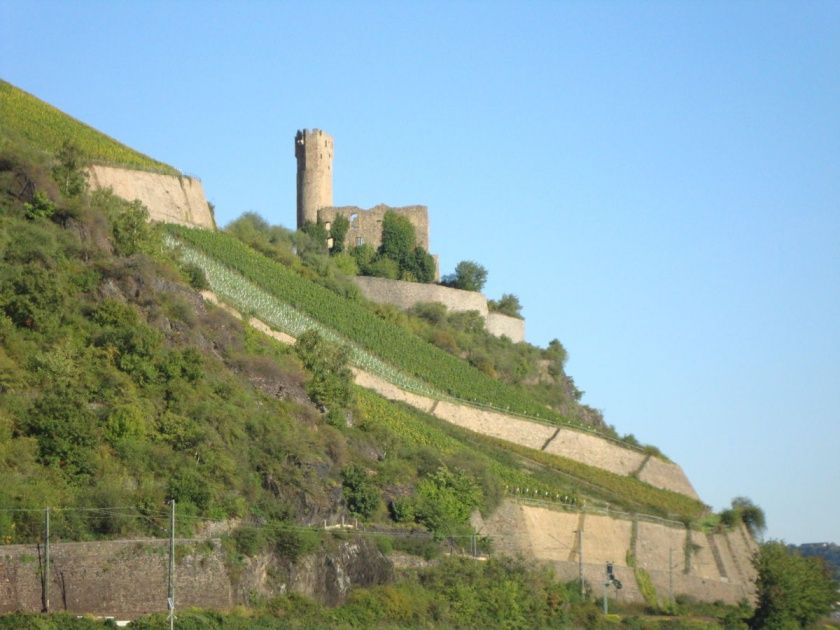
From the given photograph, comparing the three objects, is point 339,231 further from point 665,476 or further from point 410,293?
point 665,476

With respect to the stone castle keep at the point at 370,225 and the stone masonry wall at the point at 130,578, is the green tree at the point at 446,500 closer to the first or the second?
the stone masonry wall at the point at 130,578

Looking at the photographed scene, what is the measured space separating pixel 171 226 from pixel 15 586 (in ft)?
125

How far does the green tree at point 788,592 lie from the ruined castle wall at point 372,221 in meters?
34.8

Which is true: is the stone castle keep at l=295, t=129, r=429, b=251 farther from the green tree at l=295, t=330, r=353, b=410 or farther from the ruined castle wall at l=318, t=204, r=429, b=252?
the green tree at l=295, t=330, r=353, b=410

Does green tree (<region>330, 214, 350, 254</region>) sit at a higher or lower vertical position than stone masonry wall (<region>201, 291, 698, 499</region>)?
higher

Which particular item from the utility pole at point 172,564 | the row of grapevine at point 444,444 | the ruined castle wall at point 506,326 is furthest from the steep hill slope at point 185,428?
the ruined castle wall at point 506,326

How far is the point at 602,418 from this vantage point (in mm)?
93812


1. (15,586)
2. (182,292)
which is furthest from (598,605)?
(15,586)

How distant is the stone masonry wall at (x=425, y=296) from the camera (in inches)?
3681

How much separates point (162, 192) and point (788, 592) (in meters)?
27.6

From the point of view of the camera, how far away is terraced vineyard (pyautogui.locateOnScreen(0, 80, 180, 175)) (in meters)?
68.9

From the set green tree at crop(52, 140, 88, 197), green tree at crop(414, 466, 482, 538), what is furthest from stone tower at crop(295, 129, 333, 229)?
green tree at crop(414, 466, 482, 538)

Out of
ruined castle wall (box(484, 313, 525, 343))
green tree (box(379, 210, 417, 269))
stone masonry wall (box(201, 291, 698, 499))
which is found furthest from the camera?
green tree (box(379, 210, 417, 269))

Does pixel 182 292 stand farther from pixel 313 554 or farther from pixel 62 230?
pixel 313 554
